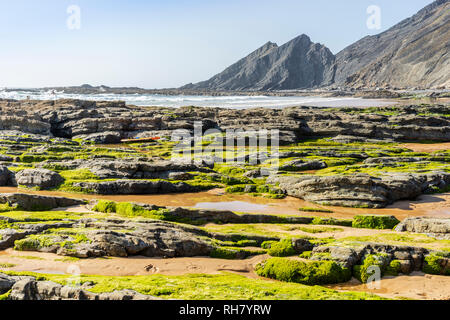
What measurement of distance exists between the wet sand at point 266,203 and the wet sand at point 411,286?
1251 centimetres

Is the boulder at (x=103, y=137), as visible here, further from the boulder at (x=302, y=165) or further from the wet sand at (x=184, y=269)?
the wet sand at (x=184, y=269)

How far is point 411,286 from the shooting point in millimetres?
14648

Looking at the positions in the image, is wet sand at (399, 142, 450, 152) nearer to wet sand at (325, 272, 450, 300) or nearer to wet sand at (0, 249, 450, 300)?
wet sand at (325, 272, 450, 300)

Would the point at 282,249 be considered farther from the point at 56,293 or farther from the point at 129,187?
the point at 129,187

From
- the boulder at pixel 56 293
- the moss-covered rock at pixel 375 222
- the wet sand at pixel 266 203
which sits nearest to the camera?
the boulder at pixel 56 293

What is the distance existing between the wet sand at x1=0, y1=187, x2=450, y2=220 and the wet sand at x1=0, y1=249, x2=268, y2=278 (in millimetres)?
11945

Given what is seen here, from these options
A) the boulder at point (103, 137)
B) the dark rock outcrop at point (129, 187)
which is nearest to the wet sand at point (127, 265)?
the dark rock outcrop at point (129, 187)

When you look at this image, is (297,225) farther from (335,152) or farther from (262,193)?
(335,152)

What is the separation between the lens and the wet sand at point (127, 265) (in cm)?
1552

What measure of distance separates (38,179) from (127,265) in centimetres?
2312

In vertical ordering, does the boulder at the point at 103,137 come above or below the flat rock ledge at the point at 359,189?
above

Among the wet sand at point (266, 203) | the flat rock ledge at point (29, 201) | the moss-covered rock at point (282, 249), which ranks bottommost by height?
the wet sand at point (266, 203)

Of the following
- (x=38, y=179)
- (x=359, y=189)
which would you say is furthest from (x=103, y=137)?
(x=359, y=189)
